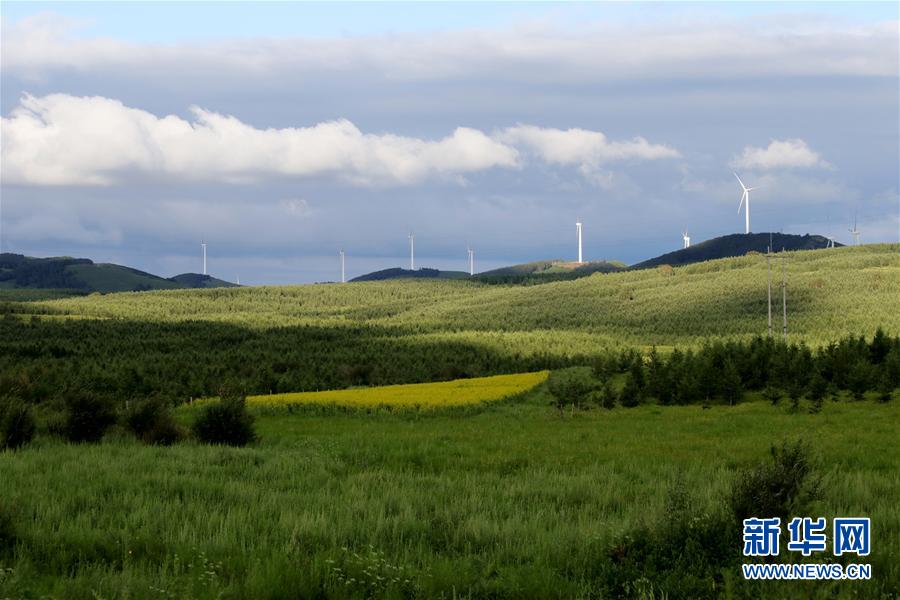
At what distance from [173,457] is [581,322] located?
181 metres

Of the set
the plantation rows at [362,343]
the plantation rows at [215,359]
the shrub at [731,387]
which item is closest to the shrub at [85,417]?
the plantation rows at [215,359]

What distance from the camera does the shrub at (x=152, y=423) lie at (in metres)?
23.7

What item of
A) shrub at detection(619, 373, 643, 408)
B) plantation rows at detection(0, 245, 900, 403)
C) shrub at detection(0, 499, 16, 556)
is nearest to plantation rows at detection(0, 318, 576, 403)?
plantation rows at detection(0, 245, 900, 403)

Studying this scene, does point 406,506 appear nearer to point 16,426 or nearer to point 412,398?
point 16,426

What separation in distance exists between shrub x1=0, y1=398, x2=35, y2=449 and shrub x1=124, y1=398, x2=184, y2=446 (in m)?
2.96

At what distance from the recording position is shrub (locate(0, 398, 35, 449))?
20562 millimetres

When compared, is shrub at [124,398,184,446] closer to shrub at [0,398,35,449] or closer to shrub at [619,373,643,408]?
shrub at [0,398,35,449]

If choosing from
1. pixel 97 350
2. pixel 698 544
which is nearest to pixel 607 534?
pixel 698 544

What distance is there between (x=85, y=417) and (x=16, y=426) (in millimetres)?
2286

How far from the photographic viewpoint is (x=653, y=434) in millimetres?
29250

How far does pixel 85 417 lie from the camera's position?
22.9m

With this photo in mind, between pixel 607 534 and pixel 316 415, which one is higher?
pixel 607 534

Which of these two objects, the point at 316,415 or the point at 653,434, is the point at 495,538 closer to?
the point at 653,434

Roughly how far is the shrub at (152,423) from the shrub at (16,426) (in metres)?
2.96
